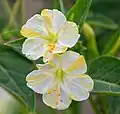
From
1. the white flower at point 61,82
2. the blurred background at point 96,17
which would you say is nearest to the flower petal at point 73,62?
the white flower at point 61,82

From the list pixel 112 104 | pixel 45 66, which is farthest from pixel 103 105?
pixel 45 66

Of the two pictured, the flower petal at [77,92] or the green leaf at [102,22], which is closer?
the flower petal at [77,92]

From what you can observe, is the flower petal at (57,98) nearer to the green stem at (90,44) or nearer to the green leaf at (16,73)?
the green leaf at (16,73)

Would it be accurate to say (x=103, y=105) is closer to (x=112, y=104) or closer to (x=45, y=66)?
(x=112, y=104)

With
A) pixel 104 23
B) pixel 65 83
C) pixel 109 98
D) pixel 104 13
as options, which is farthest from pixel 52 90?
pixel 104 13

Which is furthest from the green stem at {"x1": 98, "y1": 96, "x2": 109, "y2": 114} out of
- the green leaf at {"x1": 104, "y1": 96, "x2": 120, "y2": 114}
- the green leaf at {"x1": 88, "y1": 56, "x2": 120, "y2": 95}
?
the green leaf at {"x1": 88, "y1": 56, "x2": 120, "y2": 95}

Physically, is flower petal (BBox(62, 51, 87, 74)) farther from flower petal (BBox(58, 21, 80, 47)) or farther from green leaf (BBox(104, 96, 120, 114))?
green leaf (BBox(104, 96, 120, 114))

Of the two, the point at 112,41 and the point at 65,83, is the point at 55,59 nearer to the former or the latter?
the point at 65,83
